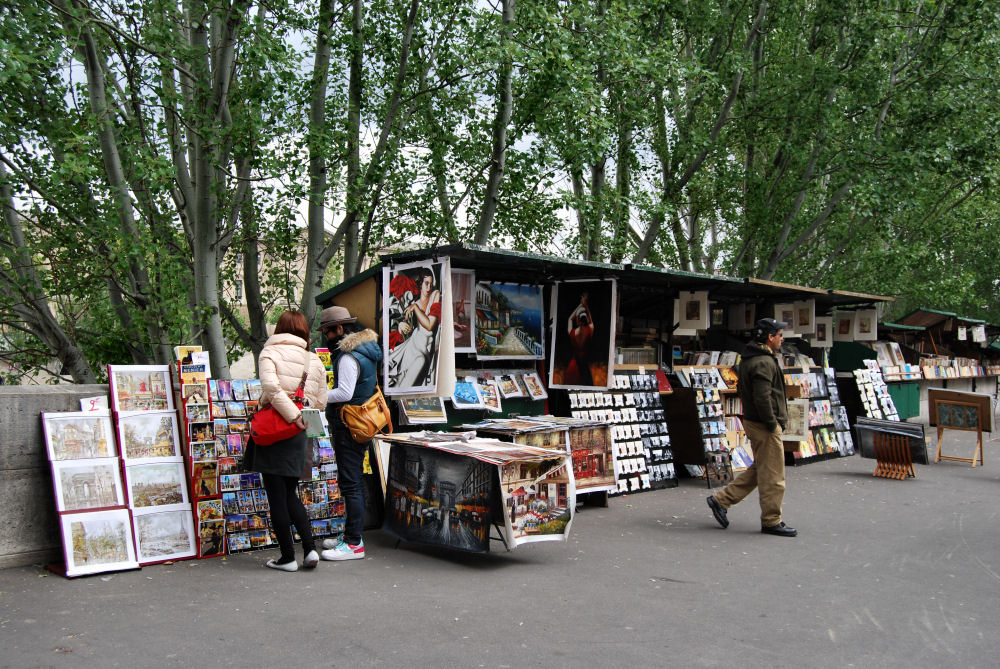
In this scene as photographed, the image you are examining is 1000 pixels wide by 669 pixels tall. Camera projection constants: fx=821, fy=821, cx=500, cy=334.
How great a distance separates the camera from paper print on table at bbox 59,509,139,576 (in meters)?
5.88

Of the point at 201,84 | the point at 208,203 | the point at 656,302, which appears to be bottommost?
the point at 656,302

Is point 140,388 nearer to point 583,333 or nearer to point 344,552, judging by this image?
point 344,552

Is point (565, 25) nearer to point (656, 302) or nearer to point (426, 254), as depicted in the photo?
point (656, 302)

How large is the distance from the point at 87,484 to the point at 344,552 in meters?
2.00

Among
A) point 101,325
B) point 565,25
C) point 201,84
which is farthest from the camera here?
point 565,25

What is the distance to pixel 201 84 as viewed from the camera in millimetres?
9383

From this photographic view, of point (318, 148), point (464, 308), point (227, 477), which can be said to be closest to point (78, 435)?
point (227, 477)

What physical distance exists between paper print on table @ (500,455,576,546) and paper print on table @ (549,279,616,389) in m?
2.91

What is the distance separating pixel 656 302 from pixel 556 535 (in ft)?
19.9

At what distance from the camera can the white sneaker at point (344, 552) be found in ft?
21.6

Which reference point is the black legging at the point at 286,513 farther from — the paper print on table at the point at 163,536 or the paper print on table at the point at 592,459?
the paper print on table at the point at 592,459

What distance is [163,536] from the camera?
6379 mm

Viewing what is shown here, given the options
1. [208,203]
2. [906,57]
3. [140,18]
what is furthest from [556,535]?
[906,57]

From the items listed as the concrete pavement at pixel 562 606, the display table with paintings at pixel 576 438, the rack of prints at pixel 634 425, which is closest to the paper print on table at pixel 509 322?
the rack of prints at pixel 634 425
